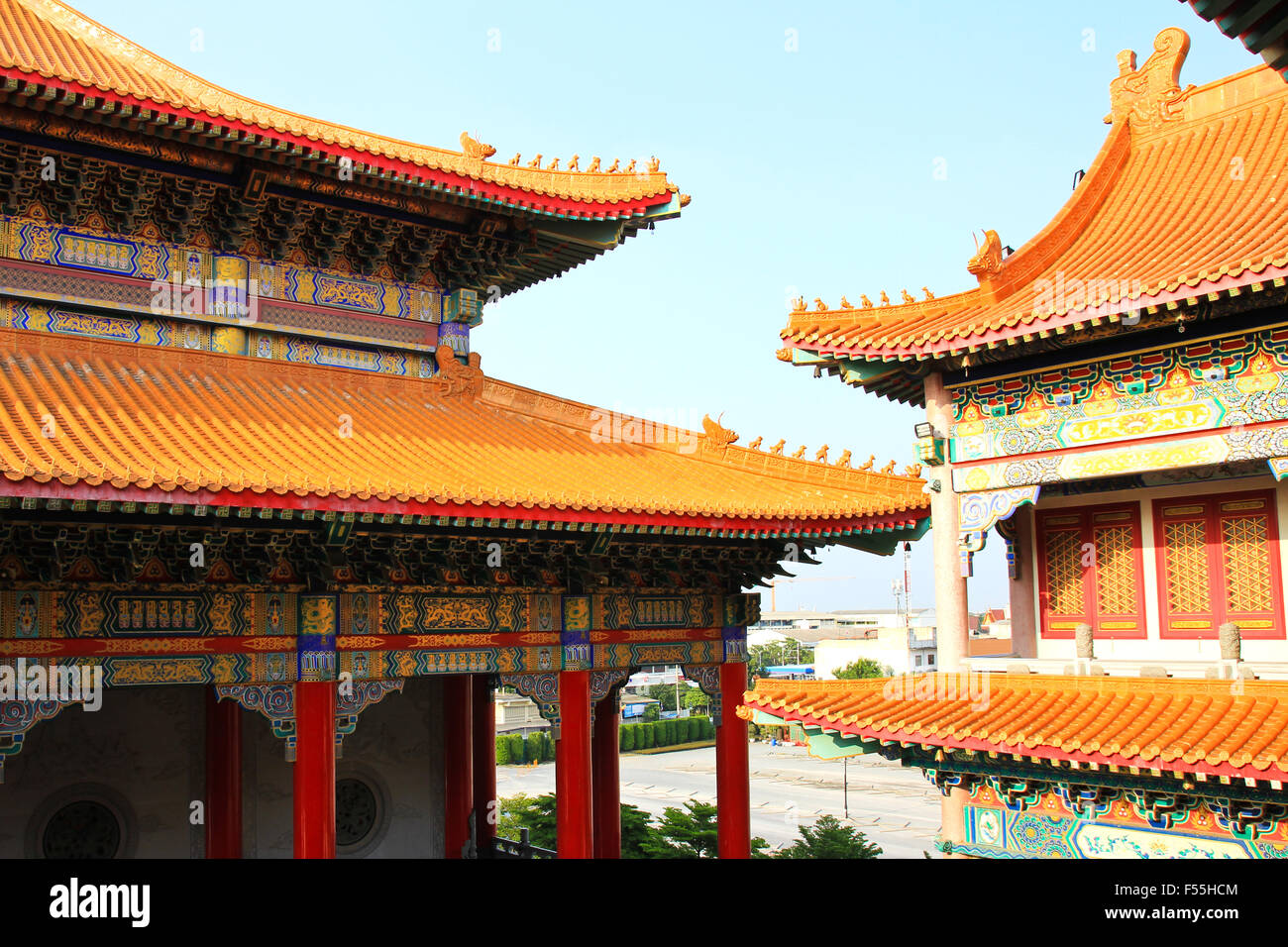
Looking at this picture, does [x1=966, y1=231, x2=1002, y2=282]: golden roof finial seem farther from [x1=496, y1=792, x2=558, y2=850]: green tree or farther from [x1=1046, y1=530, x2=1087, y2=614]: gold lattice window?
[x1=496, y1=792, x2=558, y2=850]: green tree

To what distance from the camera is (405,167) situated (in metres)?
12.6

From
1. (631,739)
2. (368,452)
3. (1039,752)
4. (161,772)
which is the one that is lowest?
(631,739)

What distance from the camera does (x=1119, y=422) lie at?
10320mm

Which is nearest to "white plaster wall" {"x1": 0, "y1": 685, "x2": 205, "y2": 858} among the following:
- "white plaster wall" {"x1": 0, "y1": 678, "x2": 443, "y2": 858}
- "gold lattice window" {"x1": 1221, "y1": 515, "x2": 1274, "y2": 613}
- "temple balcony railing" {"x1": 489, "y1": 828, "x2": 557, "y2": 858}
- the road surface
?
"white plaster wall" {"x1": 0, "y1": 678, "x2": 443, "y2": 858}

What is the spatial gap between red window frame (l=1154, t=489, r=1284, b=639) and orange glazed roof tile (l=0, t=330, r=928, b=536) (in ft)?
8.39

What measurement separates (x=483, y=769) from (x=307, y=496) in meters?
7.78

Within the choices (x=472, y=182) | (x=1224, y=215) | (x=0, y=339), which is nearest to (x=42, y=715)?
(x=0, y=339)

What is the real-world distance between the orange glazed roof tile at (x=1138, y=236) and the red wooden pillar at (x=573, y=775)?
4.60m

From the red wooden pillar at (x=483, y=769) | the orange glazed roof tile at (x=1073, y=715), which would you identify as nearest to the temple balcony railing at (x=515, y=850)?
the red wooden pillar at (x=483, y=769)

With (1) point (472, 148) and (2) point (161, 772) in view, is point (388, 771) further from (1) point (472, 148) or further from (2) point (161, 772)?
(1) point (472, 148)

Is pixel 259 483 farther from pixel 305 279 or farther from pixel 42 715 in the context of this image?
pixel 305 279

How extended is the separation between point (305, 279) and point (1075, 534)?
9.22 meters

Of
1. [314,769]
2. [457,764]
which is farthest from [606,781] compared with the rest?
[314,769]

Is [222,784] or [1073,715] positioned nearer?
[1073,715]
